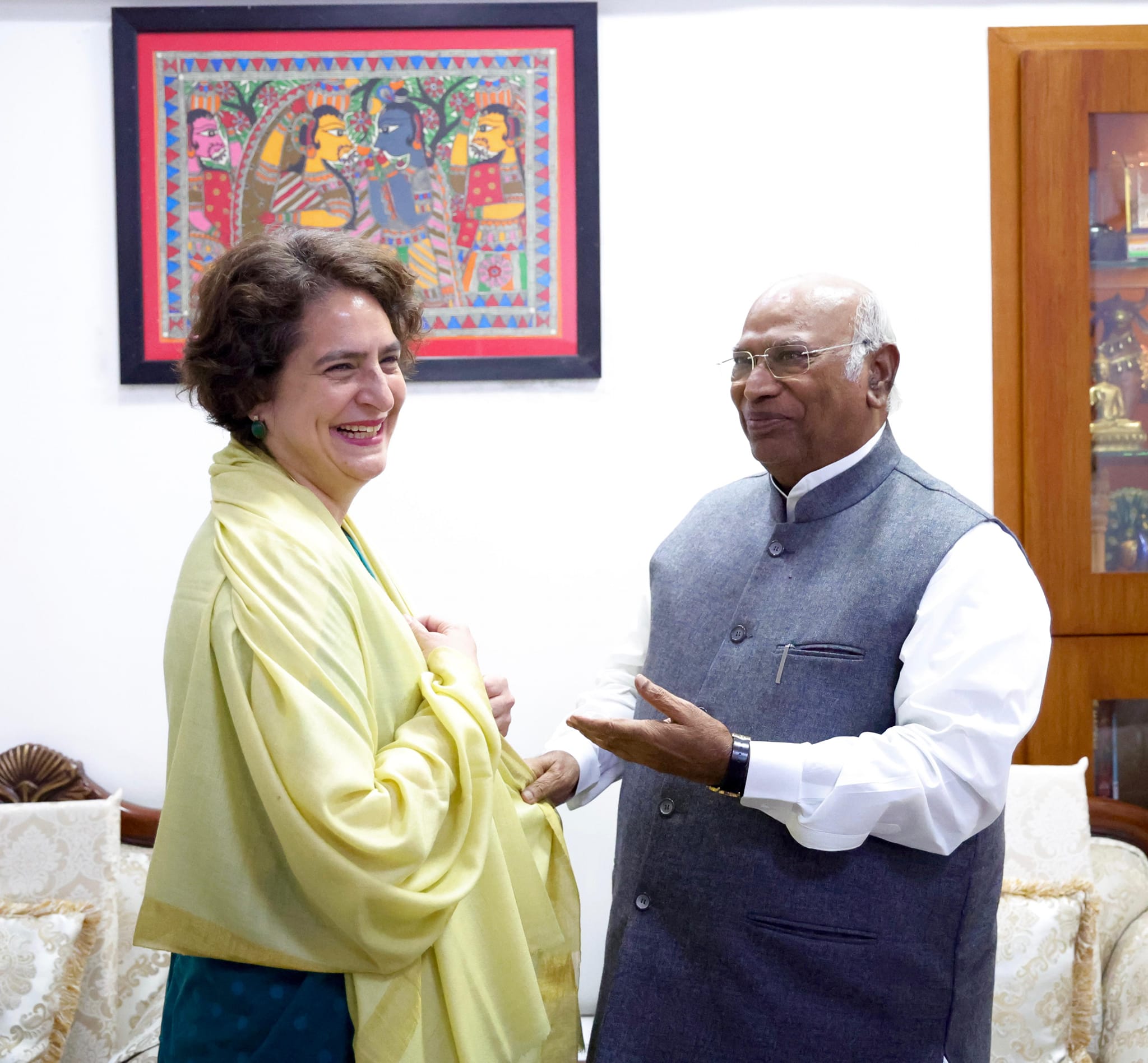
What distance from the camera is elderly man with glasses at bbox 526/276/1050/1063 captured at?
4.77 ft

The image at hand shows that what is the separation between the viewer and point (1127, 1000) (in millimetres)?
2266

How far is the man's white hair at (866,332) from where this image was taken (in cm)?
169

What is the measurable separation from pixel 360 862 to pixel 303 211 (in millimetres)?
1831

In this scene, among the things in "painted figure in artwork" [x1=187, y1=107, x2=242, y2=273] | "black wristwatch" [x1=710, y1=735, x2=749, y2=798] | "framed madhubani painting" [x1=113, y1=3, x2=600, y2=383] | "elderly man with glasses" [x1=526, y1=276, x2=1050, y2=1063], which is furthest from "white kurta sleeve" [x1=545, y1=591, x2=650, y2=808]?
"painted figure in artwork" [x1=187, y1=107, x2=242, y2=273]

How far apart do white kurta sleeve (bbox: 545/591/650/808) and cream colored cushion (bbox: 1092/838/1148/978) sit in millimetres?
1263

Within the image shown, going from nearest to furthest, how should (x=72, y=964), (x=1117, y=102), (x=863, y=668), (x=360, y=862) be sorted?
(x=360, y=862) → (x=863, y=668) → (x=72, y=964) → (x=1117, y=102)

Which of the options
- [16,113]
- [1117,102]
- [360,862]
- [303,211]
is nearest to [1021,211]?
[1117,102]

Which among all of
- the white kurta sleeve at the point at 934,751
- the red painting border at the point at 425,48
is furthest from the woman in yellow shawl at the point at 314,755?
the red painting border at the point at 425,48

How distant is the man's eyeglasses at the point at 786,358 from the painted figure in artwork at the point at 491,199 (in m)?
1.02

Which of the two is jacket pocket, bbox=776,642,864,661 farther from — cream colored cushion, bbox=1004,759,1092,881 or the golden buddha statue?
the golden buddha statue

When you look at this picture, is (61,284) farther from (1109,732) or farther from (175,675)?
(1109,732)

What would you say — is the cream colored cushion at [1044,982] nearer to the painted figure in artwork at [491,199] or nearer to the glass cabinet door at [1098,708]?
the glass cabinet door at [1098,708]

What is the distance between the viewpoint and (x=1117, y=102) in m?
2.54

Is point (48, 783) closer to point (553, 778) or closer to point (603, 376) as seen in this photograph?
point (553, 778)
